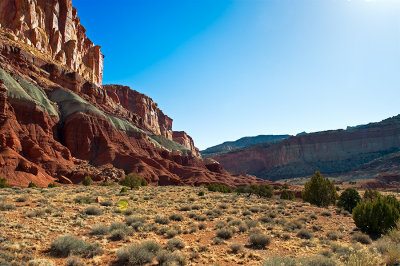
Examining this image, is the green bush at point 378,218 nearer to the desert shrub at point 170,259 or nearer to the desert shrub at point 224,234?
the desert shrub at point 224,234

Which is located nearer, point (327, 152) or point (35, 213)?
→ point (35, 213)

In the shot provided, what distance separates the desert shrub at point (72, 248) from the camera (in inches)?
310

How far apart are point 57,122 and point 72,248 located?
174 ft

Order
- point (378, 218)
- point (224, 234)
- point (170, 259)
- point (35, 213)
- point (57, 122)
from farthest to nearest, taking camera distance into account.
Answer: point (57, 122), point (378, 218), point (35, 213), point (224, 234), point (170, 259)

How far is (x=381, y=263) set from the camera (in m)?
7.29

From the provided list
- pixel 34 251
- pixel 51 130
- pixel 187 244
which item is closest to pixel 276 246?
pixel 187 244

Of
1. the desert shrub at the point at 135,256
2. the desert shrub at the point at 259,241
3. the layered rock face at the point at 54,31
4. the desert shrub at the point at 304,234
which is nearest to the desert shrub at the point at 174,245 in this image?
the desert shrub at the point at 135,256

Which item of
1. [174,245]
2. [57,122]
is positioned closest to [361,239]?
[174,245]

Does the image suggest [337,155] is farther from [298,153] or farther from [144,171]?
[144,171]

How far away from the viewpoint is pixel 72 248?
804 centimetres

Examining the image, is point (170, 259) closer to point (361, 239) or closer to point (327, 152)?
point (361, 239)

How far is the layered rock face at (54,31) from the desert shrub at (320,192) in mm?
79559

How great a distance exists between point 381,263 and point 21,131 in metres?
49.4

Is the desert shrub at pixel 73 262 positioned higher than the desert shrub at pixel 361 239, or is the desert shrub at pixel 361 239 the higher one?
the desert shrub at pixel 73 262
